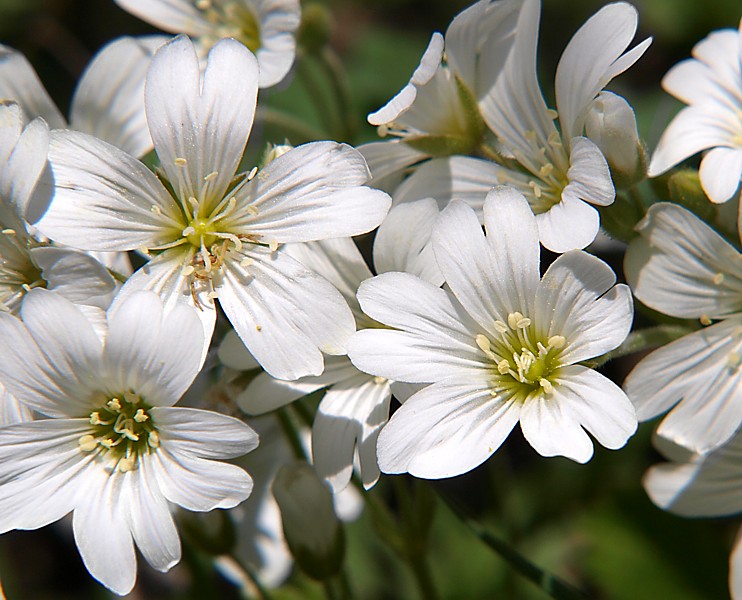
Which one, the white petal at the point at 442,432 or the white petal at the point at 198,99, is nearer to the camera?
the white petal at the point at 442,432

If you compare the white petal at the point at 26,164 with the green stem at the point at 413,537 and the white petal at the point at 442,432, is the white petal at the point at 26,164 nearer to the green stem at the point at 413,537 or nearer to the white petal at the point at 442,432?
the white petal at the point at 442,432

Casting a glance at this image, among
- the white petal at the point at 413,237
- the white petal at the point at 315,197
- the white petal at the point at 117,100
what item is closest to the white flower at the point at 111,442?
the white petal at the point at 315,197

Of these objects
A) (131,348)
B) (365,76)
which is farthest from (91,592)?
(365,76)

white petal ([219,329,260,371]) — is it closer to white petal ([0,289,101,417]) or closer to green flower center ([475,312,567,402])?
white petal ([0,289,101,417])

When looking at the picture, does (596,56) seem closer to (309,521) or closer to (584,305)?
(584,305)

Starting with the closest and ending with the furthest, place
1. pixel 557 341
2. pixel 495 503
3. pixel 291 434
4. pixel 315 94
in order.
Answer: pixel 557 341, pixel 291 434, pixel 315 94, pixel 495 503

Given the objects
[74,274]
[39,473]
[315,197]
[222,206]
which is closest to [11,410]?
[39,473]

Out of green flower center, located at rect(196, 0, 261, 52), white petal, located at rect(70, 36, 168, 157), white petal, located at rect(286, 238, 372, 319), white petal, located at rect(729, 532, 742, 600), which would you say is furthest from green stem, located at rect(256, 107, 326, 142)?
white petal, located at rect(729, 532, 742, 600)
